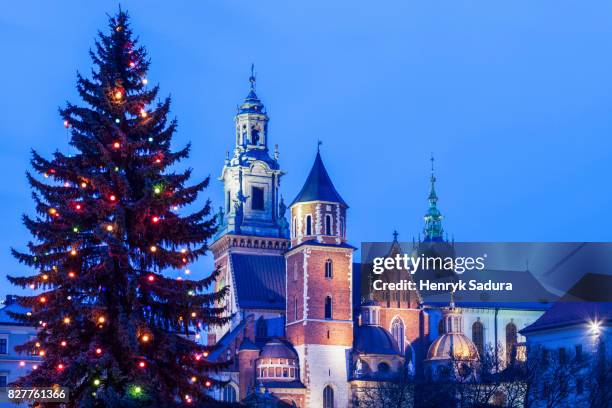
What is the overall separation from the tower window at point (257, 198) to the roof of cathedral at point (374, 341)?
20774mm

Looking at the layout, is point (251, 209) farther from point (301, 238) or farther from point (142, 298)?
point (142, 298)

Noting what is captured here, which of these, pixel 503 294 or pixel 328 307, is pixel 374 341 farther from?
pixel 503 294

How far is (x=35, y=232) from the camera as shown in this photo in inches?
1076

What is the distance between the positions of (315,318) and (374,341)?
5.43 m

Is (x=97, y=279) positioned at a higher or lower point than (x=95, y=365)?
higher

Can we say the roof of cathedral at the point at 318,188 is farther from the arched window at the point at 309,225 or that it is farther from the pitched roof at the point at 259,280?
the pitched roof at the point at 259,280

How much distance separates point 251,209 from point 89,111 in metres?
71.9

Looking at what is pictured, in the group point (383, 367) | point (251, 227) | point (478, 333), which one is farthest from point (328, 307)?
point (478, 333)

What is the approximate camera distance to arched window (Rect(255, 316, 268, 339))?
87.6 metres

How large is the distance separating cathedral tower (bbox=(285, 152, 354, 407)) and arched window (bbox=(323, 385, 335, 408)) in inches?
0.9

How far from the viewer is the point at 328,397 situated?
264 ft

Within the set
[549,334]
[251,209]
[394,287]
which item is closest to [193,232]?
[549,334]

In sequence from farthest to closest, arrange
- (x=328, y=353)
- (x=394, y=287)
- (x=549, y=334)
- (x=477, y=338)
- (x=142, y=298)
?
(x=477, y=338) → (x=394, y=287) → (x=328, y=353) → (x=549, y=334) → (x=142, y=298)

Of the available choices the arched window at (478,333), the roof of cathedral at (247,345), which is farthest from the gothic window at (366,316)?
the arched window at (478,333)
